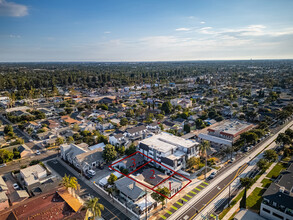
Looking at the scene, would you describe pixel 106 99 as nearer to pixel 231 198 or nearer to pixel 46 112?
pixel 46 112

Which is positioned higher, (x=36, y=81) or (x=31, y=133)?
(x=36, y=81)

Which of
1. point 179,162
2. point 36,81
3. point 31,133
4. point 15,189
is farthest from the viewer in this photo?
point 36,81

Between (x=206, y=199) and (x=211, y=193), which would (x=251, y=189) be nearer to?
(x=211, y=193)

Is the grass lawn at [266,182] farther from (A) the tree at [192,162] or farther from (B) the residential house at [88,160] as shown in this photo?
(B) the residential house at [88,160]

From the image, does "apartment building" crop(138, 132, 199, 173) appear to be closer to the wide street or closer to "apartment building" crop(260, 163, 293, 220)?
the wide street

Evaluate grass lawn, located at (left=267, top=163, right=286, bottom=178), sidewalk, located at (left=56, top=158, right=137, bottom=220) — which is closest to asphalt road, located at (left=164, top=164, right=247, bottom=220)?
grass lawn, located at (left=267, top=163, right=286, bottom=178)

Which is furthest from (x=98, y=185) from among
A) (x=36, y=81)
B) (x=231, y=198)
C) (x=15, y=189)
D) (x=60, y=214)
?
(x=36, y=81)

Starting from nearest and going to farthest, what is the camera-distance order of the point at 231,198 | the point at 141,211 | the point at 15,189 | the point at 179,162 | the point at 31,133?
1. the point at 141,211
2. the point at 231,198
3. the point at 15,189
4. the point at 179,162
5. the point at 31,133
